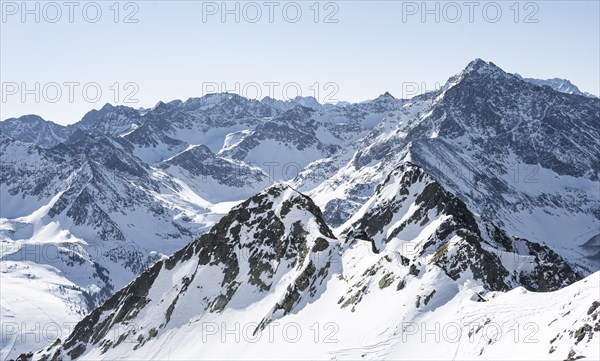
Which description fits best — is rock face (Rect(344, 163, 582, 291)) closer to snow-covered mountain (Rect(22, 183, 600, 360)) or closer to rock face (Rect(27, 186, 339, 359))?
snow-covered mountain (Rect(22, 183, 600, 360))

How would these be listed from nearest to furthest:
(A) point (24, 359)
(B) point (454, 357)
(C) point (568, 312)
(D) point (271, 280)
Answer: (C) point (568, 312) < (B) point (454, 357) < (D) point (271, 280) < (A) point (24, 359)

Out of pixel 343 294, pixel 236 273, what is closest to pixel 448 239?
pixel 343 294

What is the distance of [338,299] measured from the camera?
78438 millimetres

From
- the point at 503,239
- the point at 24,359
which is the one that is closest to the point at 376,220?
the point at 503,239

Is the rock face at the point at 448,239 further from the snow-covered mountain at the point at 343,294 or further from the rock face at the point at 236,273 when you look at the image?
the rock face at the point at 236,273

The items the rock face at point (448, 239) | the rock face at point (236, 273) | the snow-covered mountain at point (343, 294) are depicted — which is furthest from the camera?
the rock face at point (236, 273)

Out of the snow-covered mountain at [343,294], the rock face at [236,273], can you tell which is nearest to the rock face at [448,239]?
the snow-covered mountain at [343,294]

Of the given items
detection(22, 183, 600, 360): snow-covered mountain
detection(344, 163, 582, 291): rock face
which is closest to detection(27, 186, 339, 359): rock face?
detection(22, 183, 600, 360): snow-covered mountain

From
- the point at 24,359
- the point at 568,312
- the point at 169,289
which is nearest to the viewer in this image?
the point at 568,312

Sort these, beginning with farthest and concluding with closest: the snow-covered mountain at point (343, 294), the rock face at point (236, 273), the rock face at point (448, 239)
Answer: the rock face at point (236, 273), the rock face at point (448, 239), the snow-covered mountain at point (343, 294)

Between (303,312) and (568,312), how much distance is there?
134 feet

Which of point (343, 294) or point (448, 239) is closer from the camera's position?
point (343, 294)

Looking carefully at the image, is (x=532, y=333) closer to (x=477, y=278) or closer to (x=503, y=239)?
(x=477, y=278)

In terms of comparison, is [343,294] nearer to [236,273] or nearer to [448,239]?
[448,239]
